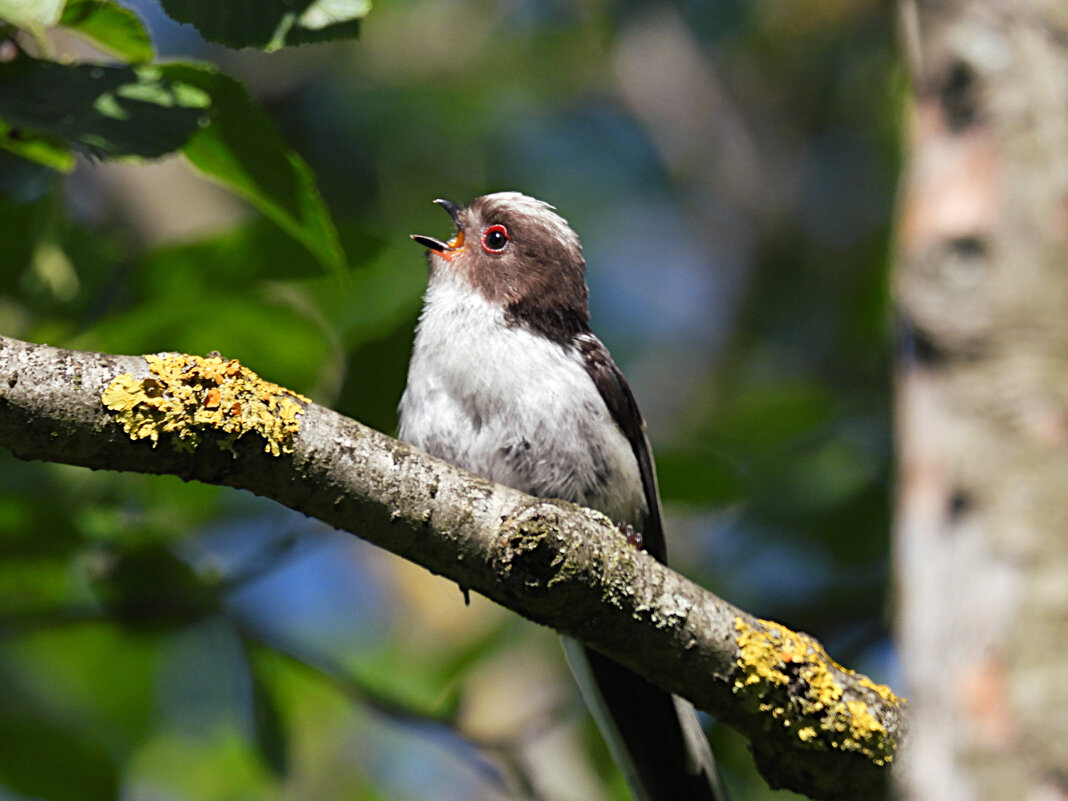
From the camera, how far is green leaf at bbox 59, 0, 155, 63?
9.43 ft

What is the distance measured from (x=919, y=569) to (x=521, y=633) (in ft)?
10.6

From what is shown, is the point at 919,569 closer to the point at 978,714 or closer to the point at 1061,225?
the point at 978,714

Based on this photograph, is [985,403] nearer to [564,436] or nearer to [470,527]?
[470,527]

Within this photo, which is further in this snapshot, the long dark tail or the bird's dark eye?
the bird's dark eye

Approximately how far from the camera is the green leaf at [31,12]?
8.10 feet

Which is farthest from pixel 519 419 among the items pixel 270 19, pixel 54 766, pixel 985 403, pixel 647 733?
pixel 985 403

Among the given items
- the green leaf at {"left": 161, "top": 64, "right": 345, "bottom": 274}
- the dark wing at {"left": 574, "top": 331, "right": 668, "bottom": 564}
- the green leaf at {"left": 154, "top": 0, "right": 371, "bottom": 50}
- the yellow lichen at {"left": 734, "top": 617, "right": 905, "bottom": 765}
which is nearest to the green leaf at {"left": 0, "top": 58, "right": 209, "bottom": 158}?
the green leaf at {"left": 161, "top": 64, "right": 345, "bottom": 274}

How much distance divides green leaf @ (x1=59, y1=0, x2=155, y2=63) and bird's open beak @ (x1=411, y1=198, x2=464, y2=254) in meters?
1.86

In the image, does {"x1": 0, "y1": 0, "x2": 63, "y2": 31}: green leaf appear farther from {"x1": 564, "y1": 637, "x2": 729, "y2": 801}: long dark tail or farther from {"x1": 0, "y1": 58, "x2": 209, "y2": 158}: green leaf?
{"x1": 564, "y1": 637, "x2": 729, "y2": 801}: long dark tail

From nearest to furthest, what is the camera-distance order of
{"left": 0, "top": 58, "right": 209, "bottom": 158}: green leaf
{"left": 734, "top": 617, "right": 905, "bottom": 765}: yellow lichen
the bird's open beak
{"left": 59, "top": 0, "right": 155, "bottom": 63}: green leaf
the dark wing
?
{"left": 0, "top": 58, "right": 209, "bottom": 158}: green leaf → {"left": 59, "top": 0, "right": 155, "bottom": 63}: green leaf → {"left": 734, "top": 617, "right": 905, "bottom": 765}: yellow lichen → the dark wing → the bird's open beak

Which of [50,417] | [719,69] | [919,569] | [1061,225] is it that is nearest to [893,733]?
[919,569]

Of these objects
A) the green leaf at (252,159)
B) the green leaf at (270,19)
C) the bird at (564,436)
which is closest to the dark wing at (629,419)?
the bird at (564,436)

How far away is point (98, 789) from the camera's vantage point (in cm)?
375

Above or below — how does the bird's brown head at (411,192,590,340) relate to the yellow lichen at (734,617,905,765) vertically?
above
